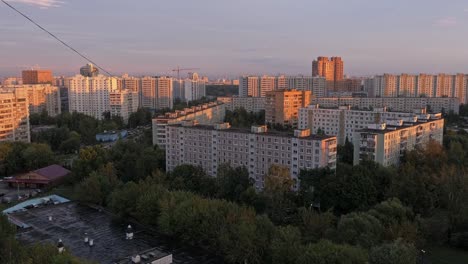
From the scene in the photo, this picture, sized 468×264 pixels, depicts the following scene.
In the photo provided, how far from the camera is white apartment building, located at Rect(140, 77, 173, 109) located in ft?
143

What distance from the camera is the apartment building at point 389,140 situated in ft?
48.5

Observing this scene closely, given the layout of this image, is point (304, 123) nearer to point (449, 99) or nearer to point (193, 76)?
point (449, 99)

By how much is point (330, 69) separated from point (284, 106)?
79.9 ft

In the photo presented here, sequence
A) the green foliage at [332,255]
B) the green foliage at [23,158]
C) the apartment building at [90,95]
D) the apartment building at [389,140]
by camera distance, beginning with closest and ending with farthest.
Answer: the green foliage at [332,255] → the apartment building at [389,140] → the green foliage at [23,158] → the apartment building at [90,95]

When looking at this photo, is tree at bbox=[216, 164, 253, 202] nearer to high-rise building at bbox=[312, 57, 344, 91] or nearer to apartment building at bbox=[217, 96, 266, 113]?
apartment building at bbox=[217, 96, 266, 113]

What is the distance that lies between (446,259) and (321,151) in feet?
15.5

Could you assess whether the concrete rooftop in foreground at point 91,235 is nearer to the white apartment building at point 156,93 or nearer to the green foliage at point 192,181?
the green foliage at point 192,181

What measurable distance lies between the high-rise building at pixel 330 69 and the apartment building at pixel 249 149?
33346 mm

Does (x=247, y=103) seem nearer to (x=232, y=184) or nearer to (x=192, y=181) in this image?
(x=192, y=181)

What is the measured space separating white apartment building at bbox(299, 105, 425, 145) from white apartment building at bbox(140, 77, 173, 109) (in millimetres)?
22509

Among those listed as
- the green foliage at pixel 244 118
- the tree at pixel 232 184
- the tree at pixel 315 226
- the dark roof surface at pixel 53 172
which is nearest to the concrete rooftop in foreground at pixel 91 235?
the tree at pixel 315 226

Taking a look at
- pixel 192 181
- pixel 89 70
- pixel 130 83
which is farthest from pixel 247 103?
pixel 192 181

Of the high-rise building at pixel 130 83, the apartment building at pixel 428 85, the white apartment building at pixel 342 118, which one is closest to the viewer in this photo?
the white apartment building at pixel 342 118

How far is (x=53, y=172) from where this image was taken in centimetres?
1630
